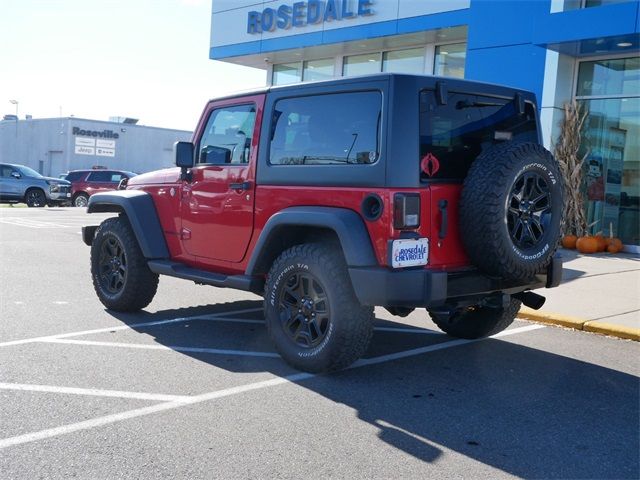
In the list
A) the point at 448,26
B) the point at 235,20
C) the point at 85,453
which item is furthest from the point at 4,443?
the point at 235,20

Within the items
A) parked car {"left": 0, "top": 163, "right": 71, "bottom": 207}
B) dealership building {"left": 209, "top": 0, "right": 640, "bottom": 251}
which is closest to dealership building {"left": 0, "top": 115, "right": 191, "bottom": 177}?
parked car {"left": 0, "top": 163, "right": 71, "bottom": 207}

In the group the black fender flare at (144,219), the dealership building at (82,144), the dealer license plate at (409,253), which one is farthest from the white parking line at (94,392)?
the dealership building at (82,144)

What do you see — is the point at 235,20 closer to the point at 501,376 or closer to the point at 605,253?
the point at 605,253

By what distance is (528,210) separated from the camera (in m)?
4.75

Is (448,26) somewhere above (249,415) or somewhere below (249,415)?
above

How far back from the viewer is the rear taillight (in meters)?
4.39

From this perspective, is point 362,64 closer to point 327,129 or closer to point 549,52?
point 549,52

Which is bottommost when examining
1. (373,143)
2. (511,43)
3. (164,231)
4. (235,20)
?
(164,231)

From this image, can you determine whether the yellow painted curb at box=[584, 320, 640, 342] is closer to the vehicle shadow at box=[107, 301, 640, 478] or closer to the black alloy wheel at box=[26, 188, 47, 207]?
the vehicle shadow at box=[107, 301, 640, 478]

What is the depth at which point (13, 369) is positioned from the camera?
486cm

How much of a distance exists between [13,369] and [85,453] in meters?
1.71

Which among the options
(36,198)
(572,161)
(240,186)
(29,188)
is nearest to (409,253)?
(240,186)

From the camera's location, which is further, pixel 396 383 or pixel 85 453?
pixel 396 383

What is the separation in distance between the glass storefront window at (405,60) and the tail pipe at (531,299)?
1225cm
